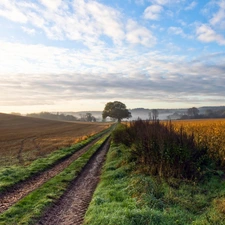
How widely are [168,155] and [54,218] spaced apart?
21.5 ft

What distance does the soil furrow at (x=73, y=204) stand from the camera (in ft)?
27.4

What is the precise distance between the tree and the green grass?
98.0 m

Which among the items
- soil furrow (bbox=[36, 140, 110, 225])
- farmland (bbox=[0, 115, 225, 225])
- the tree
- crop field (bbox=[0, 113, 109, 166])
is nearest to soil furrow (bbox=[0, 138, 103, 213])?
farmland (bbox=[0, 115, 225, 225])

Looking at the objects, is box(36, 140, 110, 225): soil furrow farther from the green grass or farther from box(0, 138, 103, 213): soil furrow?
box(0, 138, 103, 213): soil furrow

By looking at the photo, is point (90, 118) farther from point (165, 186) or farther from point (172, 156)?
point (165, 186)

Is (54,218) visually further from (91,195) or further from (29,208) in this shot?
(91,195)

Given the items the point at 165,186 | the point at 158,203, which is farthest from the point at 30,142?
the point at 158,203

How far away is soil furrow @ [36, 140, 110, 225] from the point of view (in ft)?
27.4

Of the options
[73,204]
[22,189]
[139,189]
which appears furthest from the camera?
[22,189]

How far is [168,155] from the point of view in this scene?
41.7 ft

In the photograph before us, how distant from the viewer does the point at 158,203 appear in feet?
28.1

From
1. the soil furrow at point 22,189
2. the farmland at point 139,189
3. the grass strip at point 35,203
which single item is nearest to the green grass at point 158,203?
the farmland at point 139,189

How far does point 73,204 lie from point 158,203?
3.48 metres

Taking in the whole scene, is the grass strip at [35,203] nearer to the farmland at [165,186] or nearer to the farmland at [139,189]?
the farmland at [139,189]
